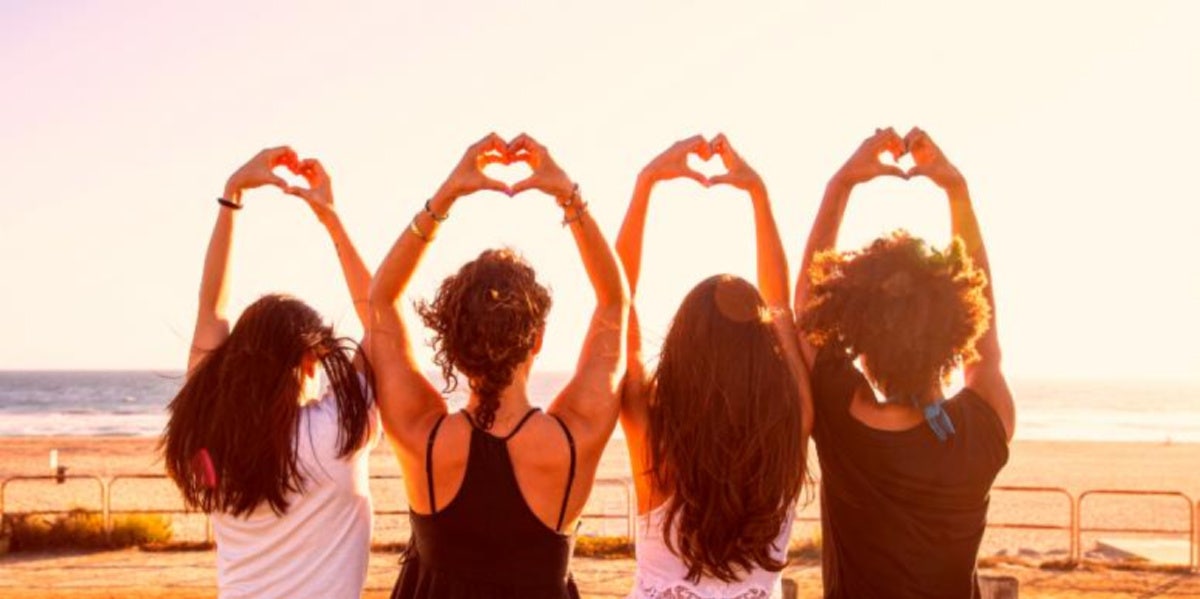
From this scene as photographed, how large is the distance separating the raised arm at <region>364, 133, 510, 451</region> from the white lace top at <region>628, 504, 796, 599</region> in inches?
25.5

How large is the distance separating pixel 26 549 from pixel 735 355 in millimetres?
13633

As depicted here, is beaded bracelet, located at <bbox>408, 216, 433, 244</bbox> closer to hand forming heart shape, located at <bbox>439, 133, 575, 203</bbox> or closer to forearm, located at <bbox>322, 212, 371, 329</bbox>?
hand forming heart shape, located at <bbox>439, 133, 575, 203</bbox>

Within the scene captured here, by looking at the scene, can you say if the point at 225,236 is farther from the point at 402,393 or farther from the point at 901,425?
the point at 901,425

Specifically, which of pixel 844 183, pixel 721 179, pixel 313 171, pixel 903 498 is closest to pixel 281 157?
pixel 313 171

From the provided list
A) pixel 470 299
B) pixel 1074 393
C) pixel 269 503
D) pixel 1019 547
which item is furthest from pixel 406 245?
pixel 1074 393

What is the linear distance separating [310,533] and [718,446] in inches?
44.8

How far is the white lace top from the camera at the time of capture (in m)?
3.28

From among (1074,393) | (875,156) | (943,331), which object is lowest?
(1074,393)

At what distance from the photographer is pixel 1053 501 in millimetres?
25781

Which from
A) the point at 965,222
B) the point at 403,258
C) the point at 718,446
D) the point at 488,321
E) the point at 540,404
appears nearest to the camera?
the point at 488,321

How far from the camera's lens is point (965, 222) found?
373cm

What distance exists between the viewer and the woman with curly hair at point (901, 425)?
3227 mm

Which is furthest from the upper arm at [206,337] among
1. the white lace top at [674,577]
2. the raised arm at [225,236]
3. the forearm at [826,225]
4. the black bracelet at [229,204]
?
the forearm at [826,225]

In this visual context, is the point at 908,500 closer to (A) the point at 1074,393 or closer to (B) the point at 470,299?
(B) the point at 470,299
